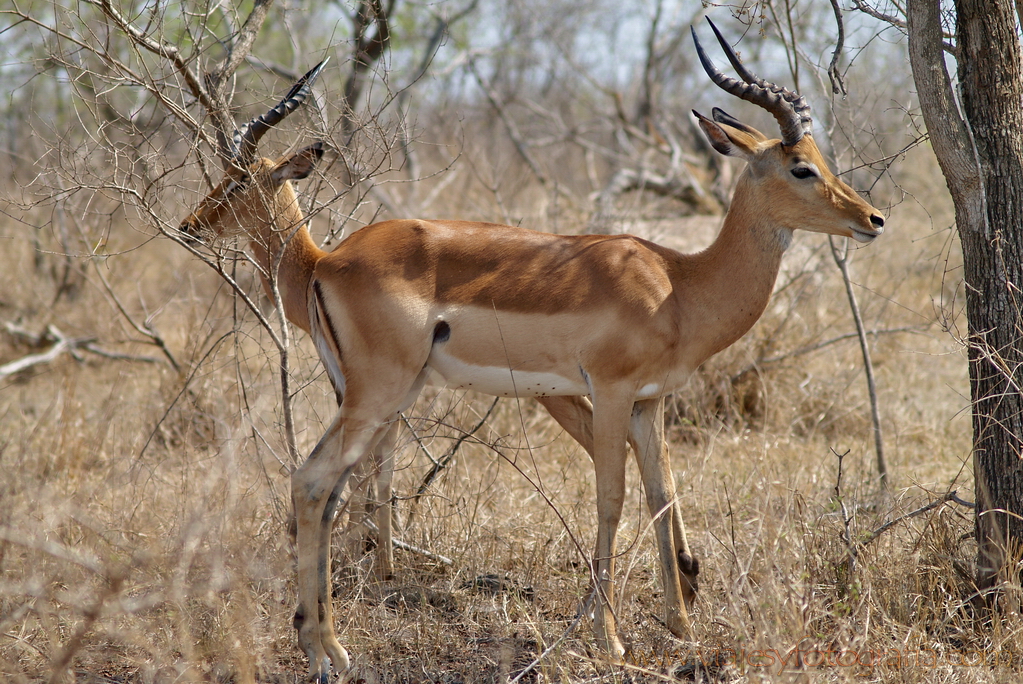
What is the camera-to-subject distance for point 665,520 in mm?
3852

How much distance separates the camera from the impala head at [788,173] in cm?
366

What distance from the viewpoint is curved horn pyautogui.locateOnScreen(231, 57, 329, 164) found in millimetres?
3746

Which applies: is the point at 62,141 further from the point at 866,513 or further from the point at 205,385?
the point at 866,513

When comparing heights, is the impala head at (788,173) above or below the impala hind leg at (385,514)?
above

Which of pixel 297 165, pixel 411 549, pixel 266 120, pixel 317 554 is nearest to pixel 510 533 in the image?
pixel 411 549

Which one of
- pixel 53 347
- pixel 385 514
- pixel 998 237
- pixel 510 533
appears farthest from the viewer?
pixel 53 347

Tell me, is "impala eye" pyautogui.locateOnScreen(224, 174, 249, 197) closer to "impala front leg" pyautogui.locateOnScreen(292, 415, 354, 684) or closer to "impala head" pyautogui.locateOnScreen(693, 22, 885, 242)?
"impala front leg" pyautogui.locateOnScreen(292, 415, 354, 684)

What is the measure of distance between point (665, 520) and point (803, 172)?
5.30 ft

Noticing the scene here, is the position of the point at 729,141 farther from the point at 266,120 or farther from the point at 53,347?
the point at 53,347

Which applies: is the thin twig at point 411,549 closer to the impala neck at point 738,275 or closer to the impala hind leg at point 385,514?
the impala hind leg at point 385,514

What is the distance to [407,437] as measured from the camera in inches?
198

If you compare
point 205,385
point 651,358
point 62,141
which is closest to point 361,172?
point 62,141

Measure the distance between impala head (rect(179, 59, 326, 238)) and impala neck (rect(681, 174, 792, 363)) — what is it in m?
1.79

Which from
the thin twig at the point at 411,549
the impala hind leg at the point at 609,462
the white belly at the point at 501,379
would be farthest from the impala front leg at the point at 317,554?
the impala hind leg at the point at 609,462
